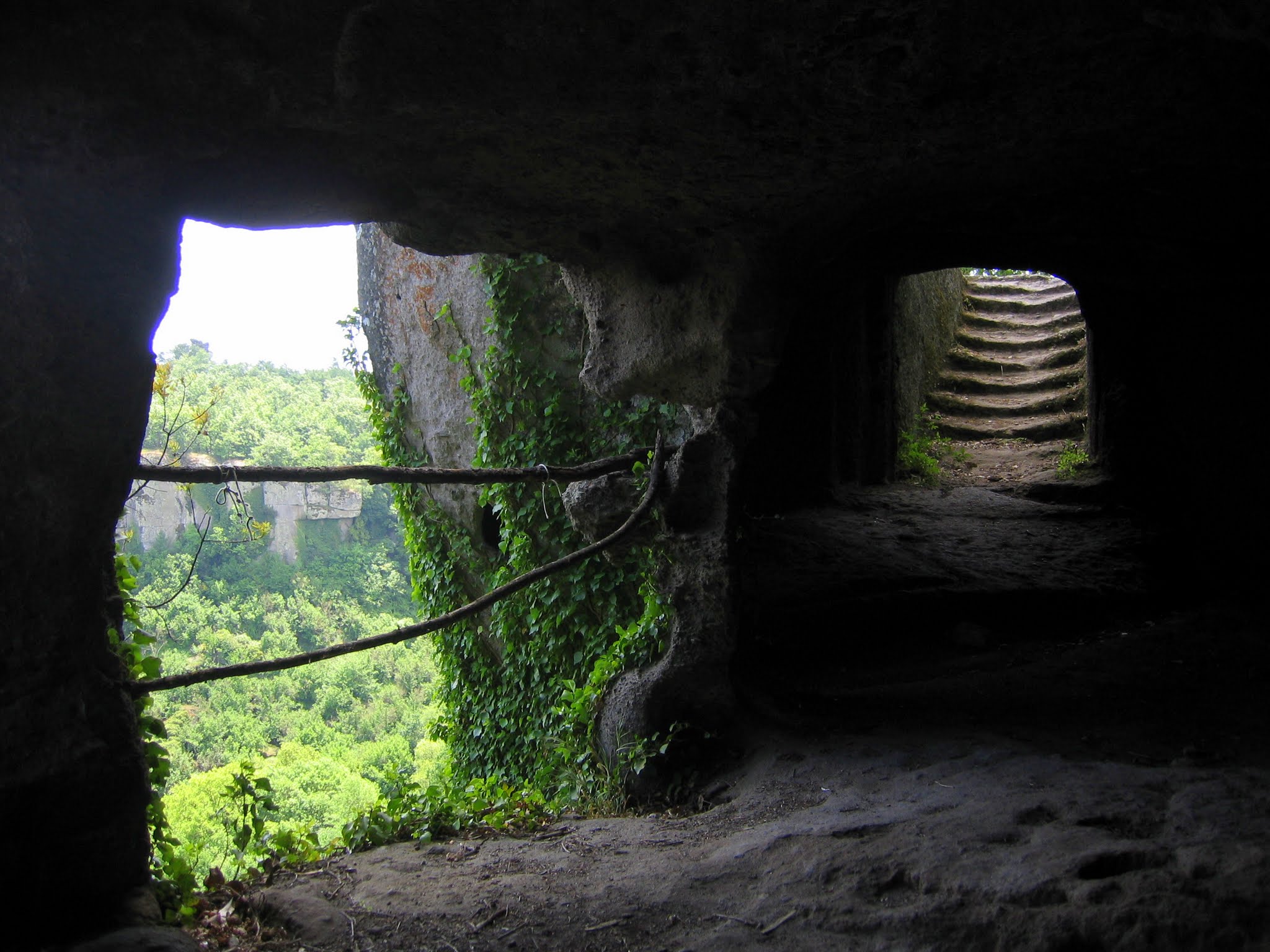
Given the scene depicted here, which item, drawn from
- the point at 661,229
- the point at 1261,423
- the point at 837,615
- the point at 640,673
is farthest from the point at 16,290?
the point at 1261,423

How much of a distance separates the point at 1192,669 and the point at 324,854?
3724mm

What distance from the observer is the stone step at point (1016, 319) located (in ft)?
36.0

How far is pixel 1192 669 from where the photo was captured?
13.5 feet

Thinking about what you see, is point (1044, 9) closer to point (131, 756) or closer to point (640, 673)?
point (131, 756)

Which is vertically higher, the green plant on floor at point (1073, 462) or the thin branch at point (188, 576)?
the thin branch at point (188, 576)

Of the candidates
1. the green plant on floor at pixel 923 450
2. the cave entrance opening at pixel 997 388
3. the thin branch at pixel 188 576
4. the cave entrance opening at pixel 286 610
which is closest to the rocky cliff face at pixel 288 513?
the cave entrance opening at pixel 286 610

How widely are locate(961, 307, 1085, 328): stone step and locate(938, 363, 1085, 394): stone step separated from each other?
1263 millimetres

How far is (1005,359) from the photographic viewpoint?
1055 cm

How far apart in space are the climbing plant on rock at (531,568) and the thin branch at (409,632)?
28 cm

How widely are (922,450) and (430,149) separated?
6526 millimetres

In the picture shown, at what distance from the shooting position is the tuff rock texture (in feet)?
6.40

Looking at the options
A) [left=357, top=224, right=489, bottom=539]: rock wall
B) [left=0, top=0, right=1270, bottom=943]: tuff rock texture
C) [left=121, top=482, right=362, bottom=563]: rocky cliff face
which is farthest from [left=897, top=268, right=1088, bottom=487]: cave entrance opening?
[left=121, top=482, right=362, bottom=563]: rocky cliff face

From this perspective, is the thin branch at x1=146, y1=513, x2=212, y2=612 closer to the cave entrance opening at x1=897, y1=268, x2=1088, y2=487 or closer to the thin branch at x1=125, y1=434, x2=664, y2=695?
the thin branch at x1=125, y1=434, x2=664, y2=695

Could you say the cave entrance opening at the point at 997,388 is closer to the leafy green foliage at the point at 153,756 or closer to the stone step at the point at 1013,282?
the stone step at the point at 1013,282
